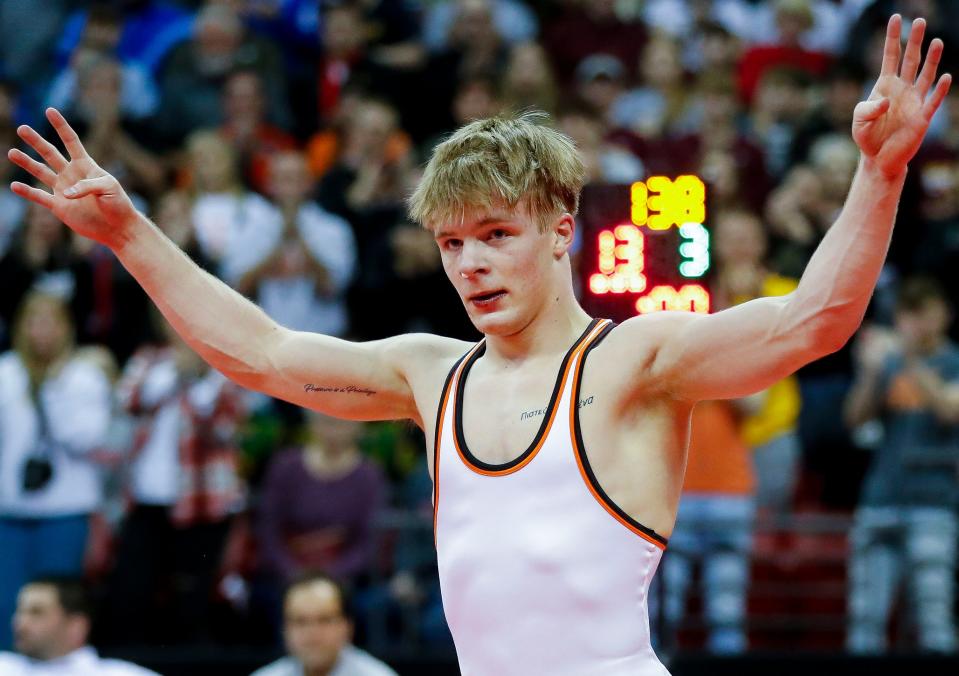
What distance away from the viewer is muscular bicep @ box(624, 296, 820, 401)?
3578 millimetres

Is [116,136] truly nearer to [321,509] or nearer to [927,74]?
[321,509]

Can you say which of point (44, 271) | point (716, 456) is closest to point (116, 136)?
point (44, 271)

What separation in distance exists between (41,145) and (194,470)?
5.25 meters

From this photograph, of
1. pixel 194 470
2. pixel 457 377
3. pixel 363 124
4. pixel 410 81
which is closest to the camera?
pixel 457 377

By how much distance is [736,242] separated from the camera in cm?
951

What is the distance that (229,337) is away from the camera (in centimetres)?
431

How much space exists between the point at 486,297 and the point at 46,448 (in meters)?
6.01

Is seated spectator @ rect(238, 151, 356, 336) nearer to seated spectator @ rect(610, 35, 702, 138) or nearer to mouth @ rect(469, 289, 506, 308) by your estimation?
seated spectator @ rect(610, 35, 702, 138)

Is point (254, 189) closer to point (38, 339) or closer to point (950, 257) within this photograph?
point (38, 339)

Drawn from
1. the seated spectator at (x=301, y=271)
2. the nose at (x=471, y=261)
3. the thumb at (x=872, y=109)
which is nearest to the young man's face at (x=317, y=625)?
the seated spectator at (x=301, y=271)

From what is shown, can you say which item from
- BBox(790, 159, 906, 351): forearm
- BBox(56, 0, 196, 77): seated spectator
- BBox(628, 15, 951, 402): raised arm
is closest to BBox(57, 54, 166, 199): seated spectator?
BBox(56, 0, 196, 77): seated spectator

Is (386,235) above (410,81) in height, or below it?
below

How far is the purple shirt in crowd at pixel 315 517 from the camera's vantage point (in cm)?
919

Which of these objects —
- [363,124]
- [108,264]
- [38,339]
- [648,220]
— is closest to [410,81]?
[363,124]
